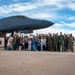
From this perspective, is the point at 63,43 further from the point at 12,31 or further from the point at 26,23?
the point at 12,31

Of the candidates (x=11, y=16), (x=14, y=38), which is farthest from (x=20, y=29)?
(x=14, y=38)

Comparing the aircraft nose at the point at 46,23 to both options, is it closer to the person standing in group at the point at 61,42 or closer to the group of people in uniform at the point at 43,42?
the group of people in uniform at the point at 43,42

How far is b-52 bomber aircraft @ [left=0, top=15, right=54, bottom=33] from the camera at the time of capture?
82.6ft

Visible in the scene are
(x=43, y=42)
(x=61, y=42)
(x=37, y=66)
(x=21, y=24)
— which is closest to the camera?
(x=37, y=66)

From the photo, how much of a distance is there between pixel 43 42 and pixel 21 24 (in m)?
7.56

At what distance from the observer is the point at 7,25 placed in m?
27.8

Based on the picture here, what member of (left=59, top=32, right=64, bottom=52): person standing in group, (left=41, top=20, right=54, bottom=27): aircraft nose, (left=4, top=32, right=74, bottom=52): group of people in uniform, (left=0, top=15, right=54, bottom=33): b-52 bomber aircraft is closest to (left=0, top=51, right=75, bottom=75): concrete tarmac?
(left=59, top=32, right=64, bottom=52): person standing in group

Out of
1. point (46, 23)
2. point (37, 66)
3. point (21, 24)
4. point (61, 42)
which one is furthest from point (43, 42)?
point (37, 66)

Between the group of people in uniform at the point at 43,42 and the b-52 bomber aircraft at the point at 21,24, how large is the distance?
5105 millimetres

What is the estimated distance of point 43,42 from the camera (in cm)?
1898

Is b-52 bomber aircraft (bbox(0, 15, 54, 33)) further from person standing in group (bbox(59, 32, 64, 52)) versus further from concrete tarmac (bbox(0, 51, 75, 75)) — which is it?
concrete tarmac (bbox(0, 51, 75, 75))

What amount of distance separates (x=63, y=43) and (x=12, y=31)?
1084cm

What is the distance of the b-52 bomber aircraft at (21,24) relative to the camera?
2519 centimetres

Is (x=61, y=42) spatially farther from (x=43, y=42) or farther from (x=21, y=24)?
(x=21, y=24)
